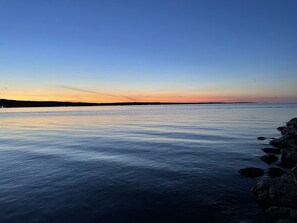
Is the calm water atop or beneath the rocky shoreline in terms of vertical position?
beneath

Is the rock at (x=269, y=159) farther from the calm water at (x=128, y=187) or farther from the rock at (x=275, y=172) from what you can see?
the rock at (x=275, y=172)

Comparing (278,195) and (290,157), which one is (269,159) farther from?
(278,195)

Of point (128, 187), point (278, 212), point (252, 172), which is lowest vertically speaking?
point (128, 187)

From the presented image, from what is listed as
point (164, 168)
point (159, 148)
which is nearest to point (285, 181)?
point (164, 168)

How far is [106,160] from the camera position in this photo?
22297 millimetres

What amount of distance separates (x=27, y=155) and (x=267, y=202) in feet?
76.8

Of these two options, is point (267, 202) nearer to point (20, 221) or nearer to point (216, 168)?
point (216, 168)

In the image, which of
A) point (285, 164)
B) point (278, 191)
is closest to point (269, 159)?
point (285, 164)

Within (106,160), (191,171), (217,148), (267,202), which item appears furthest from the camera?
(217,148)

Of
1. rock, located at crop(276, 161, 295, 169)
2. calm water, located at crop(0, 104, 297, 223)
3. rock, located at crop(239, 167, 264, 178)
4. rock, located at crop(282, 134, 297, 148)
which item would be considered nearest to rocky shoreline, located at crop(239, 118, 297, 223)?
rock, located at crop(239, 167, 264, 178)

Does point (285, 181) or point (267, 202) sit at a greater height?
point (285, 181)

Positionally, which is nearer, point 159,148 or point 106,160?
point 106,160

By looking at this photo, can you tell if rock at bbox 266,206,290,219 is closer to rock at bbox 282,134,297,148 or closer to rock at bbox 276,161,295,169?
rock at bbox 276,161,295,169

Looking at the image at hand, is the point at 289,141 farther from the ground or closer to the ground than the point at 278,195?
farther from the ground
